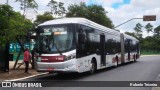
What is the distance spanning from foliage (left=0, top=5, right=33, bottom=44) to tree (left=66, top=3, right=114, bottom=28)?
43905 millimetres

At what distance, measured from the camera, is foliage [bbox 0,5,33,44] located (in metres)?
22.2

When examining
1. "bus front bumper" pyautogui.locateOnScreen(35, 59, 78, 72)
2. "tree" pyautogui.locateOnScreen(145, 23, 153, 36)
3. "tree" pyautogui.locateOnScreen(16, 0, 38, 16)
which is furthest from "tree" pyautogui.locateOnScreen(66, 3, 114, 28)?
"tree" pyautogui.locateOnScreen(145, 23, 153, 36)

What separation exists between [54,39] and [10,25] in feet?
16.0

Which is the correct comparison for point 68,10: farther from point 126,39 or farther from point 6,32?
point 6,32

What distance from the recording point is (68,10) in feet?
231

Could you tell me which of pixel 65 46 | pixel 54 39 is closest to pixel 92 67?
pixel 65 46

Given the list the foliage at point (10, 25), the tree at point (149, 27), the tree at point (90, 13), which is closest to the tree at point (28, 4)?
the foliage at point (10, 25)

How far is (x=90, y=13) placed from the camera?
68.9 m

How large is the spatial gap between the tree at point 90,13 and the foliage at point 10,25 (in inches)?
1729

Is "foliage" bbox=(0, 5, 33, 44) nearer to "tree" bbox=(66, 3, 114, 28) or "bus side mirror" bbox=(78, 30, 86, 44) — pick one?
"bus side mirror" bbox=(78, 30, 86, 44)

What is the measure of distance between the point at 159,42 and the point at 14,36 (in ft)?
378

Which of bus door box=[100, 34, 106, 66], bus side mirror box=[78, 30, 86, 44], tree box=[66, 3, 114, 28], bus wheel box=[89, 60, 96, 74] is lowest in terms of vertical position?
bus wheel box=[89, 60, 96, 74]

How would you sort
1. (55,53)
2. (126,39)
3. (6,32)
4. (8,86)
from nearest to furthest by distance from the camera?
(8,86), (55,53), (6,32), (126,39)

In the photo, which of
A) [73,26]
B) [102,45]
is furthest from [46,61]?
[102,45]
